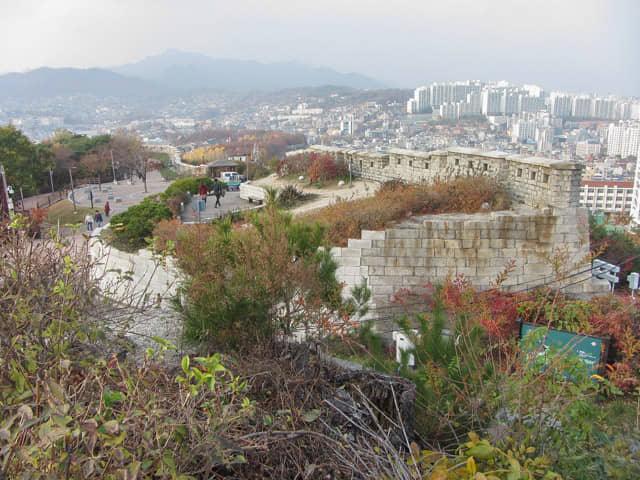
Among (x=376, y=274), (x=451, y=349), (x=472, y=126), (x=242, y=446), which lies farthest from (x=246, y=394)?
(x=472, y=126)

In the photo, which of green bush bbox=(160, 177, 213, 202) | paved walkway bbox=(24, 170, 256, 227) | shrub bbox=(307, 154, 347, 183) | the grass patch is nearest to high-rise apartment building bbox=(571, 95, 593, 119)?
paved walkway bbox=(24, 170, 256, 227)

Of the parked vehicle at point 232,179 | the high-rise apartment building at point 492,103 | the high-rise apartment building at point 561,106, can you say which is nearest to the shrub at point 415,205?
the parked vehicle at point 232,179

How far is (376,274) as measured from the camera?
864 cm

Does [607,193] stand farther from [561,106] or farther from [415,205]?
[561,106]

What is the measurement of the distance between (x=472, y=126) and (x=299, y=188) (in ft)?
111

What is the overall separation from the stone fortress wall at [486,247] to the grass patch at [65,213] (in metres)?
15.8

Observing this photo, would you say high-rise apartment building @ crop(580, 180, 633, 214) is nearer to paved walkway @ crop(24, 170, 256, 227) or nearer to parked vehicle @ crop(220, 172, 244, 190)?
paved walkway @ crop(24, 170, 256, 227)

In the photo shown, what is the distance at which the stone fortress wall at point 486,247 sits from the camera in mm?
8375

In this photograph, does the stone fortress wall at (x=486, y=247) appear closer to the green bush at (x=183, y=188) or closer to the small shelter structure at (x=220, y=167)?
the green bush at (x=183, y=188)

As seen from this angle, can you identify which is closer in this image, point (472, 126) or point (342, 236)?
point (342, 236)

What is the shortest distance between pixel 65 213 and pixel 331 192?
14.6m

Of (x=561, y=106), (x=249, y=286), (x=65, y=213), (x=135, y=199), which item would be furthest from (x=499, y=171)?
(x=561, y=106)

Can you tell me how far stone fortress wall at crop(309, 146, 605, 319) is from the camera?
27.5ft

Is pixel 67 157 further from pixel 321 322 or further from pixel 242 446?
pixel 242 446
